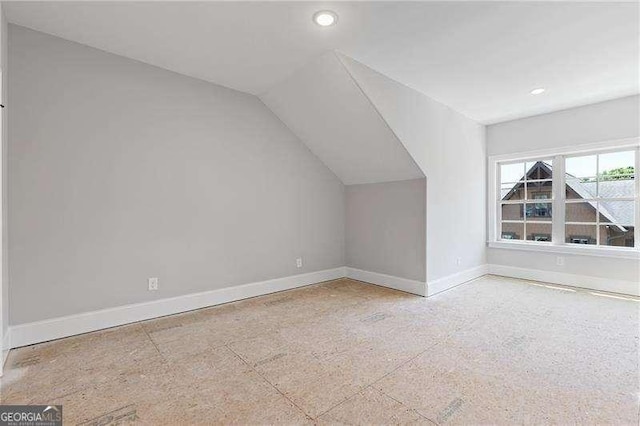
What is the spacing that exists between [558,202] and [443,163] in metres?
1.91

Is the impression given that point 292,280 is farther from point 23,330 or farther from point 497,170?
point 497,170

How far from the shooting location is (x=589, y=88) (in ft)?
11.2

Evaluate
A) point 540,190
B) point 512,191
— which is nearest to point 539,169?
point 540,190

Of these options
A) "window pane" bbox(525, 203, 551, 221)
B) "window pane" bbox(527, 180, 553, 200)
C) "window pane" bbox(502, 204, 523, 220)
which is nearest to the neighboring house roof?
"window pane" bbox(527, 180, 553, 200)

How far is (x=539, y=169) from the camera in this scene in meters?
4.48

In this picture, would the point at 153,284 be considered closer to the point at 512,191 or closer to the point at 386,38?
the point at 386,38

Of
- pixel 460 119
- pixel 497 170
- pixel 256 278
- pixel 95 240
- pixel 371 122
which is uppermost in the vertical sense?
pixel 460 119

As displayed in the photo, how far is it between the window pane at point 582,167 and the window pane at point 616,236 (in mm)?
723

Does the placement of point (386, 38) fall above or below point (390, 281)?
above

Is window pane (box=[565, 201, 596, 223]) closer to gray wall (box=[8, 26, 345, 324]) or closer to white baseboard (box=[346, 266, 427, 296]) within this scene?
white baseboard (box=[346, 266, 427, 296])

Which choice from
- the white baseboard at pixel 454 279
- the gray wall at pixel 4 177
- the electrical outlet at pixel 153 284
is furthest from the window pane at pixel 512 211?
the gray wall at pixel 4 177

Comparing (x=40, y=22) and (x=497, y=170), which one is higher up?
(x=40, y=22)

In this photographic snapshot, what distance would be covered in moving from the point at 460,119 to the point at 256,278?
3.71m

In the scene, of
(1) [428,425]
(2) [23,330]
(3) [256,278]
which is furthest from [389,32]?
(2) [23,330]
